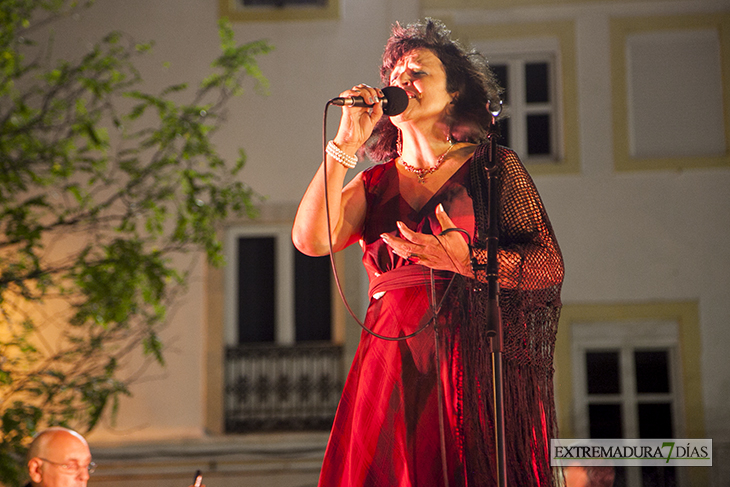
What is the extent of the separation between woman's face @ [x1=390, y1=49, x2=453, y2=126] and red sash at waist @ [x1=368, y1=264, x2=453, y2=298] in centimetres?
31

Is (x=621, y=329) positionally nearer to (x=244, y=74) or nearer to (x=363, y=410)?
(x=244, y=74)

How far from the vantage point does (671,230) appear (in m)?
6.39

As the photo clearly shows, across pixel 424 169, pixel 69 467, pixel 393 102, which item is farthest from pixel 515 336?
pixel 69 467

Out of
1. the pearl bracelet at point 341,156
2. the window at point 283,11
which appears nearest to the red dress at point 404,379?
the pearl bracelet at point 341,156

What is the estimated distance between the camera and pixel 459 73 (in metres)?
1.64

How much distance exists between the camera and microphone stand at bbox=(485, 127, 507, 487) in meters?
1.32

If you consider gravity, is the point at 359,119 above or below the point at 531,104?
below

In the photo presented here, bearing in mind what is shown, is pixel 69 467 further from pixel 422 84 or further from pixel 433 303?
pixel 422 84

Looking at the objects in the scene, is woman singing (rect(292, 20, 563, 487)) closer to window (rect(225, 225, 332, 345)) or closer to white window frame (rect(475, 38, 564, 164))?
window (rect(225, 225, 332, 345))

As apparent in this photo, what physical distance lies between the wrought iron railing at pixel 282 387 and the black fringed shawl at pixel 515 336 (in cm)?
518

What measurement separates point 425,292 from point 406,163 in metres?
0.29

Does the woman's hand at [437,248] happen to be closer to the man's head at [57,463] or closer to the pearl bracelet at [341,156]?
the pearl bracelet at [341,156]

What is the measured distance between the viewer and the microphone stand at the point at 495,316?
132 cm

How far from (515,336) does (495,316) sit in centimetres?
10
